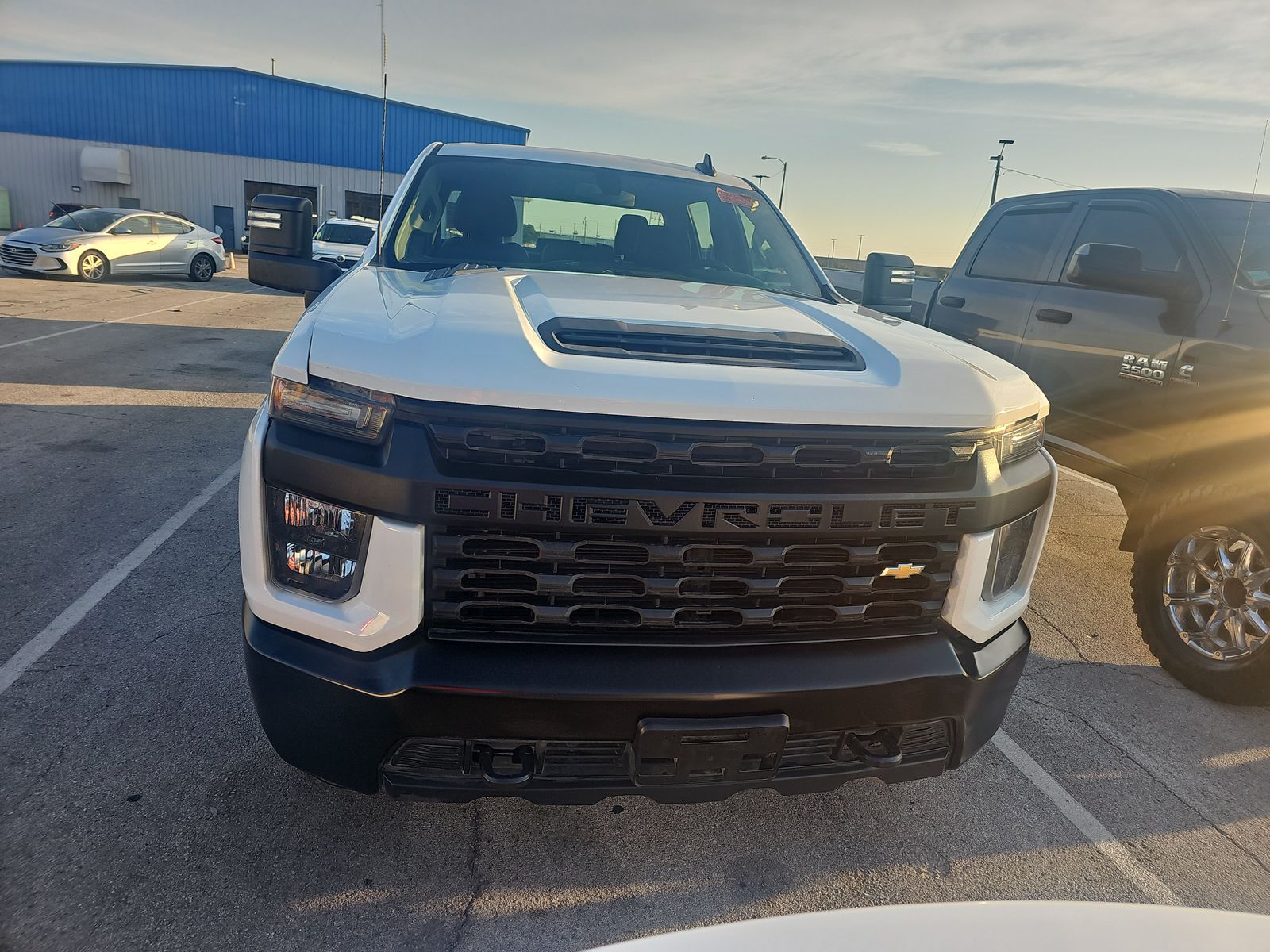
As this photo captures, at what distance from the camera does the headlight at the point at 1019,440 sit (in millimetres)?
2293

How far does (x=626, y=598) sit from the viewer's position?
2006mm

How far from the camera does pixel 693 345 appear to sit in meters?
2.23

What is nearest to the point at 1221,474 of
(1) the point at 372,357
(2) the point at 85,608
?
(1) the point at 372,357

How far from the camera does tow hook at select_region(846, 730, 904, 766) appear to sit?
219 cm

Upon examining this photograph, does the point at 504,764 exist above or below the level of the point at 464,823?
above

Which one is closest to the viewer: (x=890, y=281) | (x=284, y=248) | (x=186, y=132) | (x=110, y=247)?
(x=284, y=248)

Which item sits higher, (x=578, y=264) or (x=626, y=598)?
(x=578, y=264)

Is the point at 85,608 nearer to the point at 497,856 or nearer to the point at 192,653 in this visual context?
the point at 192,653

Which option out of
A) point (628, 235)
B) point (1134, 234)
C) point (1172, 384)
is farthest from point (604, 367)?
point (1134, 234)

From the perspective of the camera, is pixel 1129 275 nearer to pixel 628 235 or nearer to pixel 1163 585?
pixel 1163 585

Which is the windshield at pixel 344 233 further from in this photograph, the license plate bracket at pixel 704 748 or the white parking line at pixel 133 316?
the license plate bracket at pixel 704 748

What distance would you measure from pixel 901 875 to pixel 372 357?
6.76 ft

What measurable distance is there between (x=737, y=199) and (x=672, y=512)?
2608 mm

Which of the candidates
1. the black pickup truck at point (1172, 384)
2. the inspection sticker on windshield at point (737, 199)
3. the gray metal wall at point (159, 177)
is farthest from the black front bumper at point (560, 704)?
the gray metal wall at point (159, 177)
